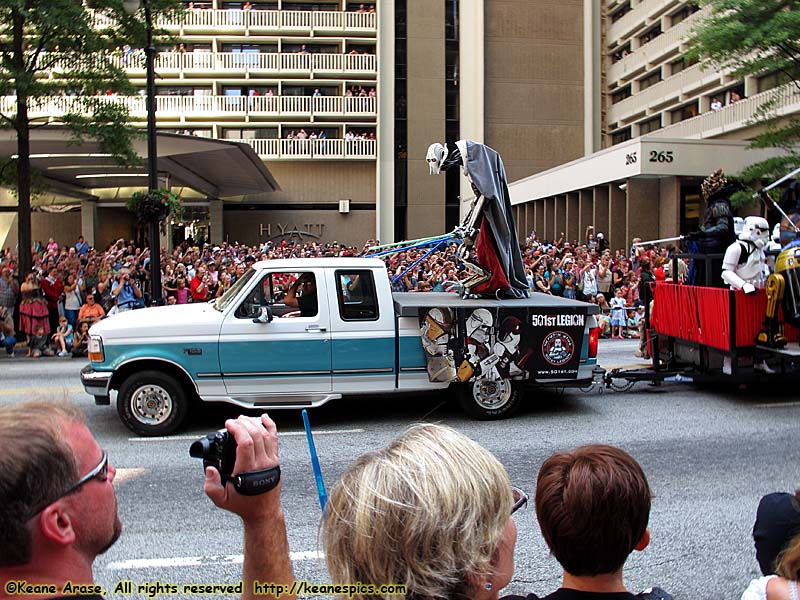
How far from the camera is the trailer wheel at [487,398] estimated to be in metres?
8.87

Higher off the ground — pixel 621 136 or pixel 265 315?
pixel 621 136

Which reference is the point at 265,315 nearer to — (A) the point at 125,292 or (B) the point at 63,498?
(B) the point at 63,498

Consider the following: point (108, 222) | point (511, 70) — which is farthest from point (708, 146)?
point (108, 222)

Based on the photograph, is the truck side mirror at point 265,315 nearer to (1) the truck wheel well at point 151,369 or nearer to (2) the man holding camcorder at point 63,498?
(1) the truck wheel well at point 151,369

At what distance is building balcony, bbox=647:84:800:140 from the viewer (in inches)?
1136

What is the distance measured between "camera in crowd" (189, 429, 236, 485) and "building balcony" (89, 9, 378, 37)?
49.4m

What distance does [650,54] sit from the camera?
140 feet

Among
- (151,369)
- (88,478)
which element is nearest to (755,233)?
(151,369)

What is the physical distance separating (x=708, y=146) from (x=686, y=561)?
26.9 metres

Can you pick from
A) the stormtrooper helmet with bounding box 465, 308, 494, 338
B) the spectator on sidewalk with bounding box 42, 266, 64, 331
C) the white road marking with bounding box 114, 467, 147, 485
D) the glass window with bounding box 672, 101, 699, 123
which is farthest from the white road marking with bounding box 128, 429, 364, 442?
the glass window with bounding box 672, 101, 699, 123

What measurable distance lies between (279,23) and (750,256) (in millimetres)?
43981

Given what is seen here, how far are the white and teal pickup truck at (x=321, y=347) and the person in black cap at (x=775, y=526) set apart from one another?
19.0 feet

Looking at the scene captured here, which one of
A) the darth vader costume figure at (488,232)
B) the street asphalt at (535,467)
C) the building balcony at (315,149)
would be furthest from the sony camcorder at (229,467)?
the building balcony at (315,149)

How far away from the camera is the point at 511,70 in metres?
46.6
